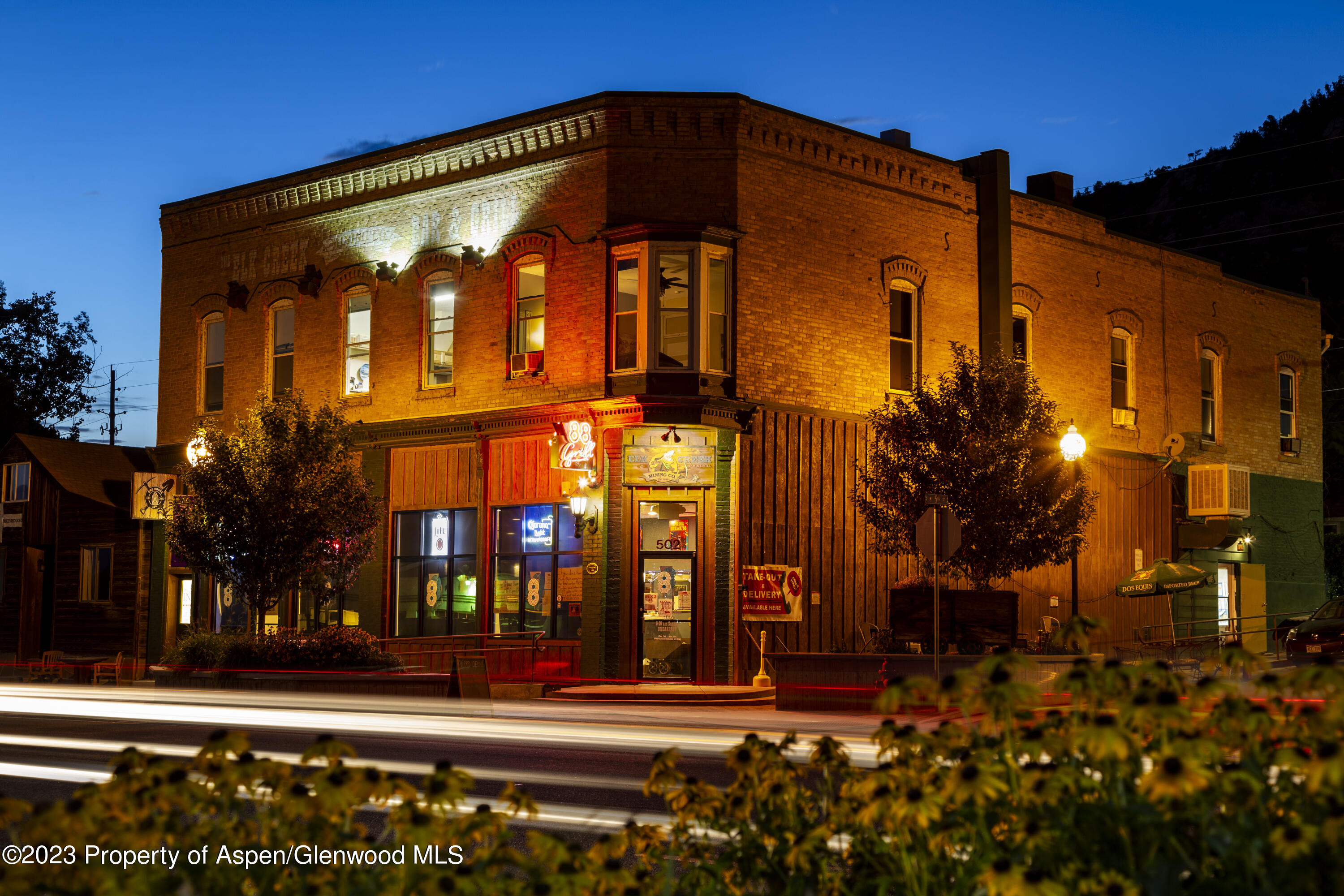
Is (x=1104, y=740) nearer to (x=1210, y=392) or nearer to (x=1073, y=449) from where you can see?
(x=1073, y=449)

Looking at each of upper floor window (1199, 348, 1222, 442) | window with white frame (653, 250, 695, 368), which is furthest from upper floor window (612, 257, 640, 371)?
upper floor window (1199, 348, 1222, 442)

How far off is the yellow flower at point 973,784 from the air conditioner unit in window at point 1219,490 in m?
33.7

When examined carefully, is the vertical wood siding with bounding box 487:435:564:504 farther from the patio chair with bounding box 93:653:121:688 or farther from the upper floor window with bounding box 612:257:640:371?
the patio chair with bounding box 93:653:121:688

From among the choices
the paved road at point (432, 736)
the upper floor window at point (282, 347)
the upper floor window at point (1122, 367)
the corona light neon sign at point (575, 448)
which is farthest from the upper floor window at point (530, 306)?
the upper floor window at point (1122, 367)

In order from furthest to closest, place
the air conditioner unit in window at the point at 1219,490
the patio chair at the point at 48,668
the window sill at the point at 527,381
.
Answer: the air conditioner unit in window at the point at 1219,490 < the patio chair at the point at 48,668 < the window sill at the point at 527,381

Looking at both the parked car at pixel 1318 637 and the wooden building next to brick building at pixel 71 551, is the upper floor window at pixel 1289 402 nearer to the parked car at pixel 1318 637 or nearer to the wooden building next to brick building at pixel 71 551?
the parked car at pixel 1318 637

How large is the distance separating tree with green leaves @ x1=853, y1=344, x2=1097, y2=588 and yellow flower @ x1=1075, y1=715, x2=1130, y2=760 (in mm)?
20949

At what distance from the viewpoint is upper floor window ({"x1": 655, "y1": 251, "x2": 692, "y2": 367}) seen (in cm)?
2655

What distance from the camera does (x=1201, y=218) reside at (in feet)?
317

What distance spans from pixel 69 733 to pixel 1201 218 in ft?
307

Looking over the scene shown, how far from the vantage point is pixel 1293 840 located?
3.61 metres

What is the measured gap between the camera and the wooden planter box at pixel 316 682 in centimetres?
2227

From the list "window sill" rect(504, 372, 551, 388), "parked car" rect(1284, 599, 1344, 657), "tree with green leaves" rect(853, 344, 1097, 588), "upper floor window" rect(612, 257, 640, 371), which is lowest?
"parked car" rect(1284, 599, 1344, 657)

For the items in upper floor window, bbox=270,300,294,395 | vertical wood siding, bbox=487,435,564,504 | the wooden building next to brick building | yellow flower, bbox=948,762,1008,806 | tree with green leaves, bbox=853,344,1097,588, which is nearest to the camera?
yellow flower, bbox=948,762,1008,806
